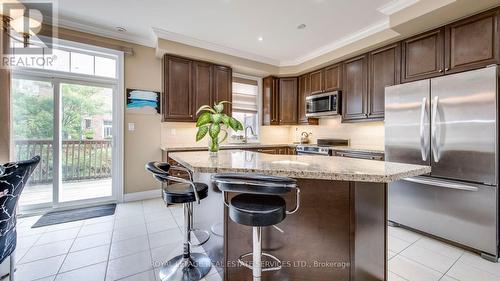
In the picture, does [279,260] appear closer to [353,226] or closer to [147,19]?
[353,226]

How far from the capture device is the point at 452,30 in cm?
250

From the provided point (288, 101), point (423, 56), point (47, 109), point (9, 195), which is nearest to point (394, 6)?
point (423, 56)

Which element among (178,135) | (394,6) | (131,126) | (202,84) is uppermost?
(394,6)

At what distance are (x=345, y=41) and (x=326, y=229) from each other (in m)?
3.38

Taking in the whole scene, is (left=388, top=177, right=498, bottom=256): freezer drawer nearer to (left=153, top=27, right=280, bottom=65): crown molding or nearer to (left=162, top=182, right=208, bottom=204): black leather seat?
(left=162, top=182, right=208, bottom=204): black leather seat

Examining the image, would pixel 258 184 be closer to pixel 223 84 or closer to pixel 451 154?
pixel 451 154

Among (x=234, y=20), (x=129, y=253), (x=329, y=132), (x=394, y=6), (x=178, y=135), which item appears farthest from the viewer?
(x=329, y=132)

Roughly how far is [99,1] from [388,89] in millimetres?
3904

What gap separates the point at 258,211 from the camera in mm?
1170

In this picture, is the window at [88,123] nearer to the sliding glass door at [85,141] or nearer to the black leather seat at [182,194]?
the sliding glass door at [85,141]

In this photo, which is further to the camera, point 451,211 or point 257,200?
point 451,211

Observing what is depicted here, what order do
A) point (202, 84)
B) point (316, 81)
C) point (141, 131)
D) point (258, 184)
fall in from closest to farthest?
point (258, 184) → point (141, 131) → point (202, 84) → point (316, 81)

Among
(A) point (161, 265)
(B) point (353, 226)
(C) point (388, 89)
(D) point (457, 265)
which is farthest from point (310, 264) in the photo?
(C) point (388, 89)

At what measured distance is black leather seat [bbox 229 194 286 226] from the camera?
3.85 ft
